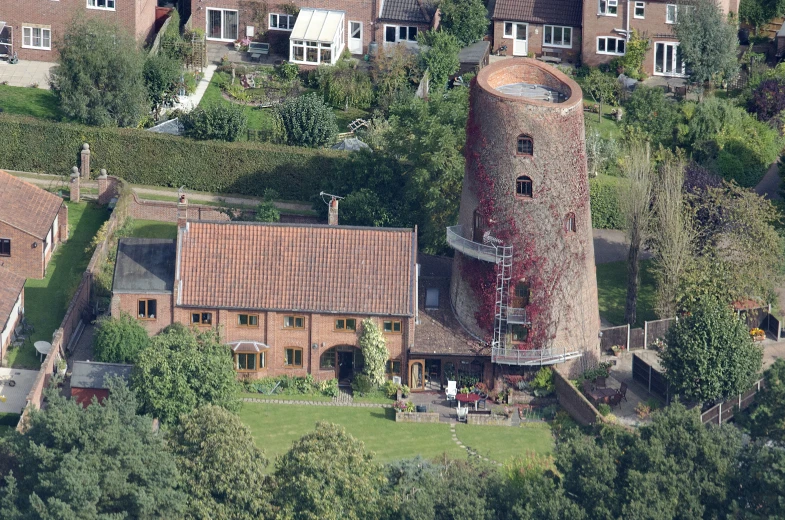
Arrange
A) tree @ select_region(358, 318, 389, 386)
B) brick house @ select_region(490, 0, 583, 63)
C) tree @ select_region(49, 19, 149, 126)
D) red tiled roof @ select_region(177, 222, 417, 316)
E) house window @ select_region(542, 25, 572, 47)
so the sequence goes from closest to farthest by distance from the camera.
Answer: tree @ select_region(358, 318, 389, 386)
red tiled roof @ select_region(177, 222, 417, 316)
tree @ select_region(49, 19, 149, 126)
brick house @ select_region(490, 0, 583, 63)
house window @ select_region(542, 25, 572, 47)

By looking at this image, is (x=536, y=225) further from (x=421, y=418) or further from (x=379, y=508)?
(x=379, y=508)

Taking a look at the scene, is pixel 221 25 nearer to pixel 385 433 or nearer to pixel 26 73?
pixel 26 73

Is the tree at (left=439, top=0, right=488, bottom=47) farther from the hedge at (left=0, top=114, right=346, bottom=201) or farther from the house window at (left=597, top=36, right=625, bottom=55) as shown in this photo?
the hedge at (left=0, top=114, right=346, bottom=201)

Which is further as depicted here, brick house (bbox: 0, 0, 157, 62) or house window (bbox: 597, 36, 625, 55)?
house window (bbox: 597, 36, 625, 55)

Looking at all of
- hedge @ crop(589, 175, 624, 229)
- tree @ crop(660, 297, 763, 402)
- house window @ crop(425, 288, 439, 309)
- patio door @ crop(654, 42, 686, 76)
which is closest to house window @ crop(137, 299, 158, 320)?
house window @ crop(425, 288, 439, 309)

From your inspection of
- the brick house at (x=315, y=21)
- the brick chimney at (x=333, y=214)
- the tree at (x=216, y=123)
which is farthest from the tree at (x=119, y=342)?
the brick house at (x=315, y=21)

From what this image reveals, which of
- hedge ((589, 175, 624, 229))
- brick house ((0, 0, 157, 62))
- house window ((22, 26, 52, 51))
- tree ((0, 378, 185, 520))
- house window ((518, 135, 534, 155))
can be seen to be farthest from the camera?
house window ((22, 26, 52, 51))
